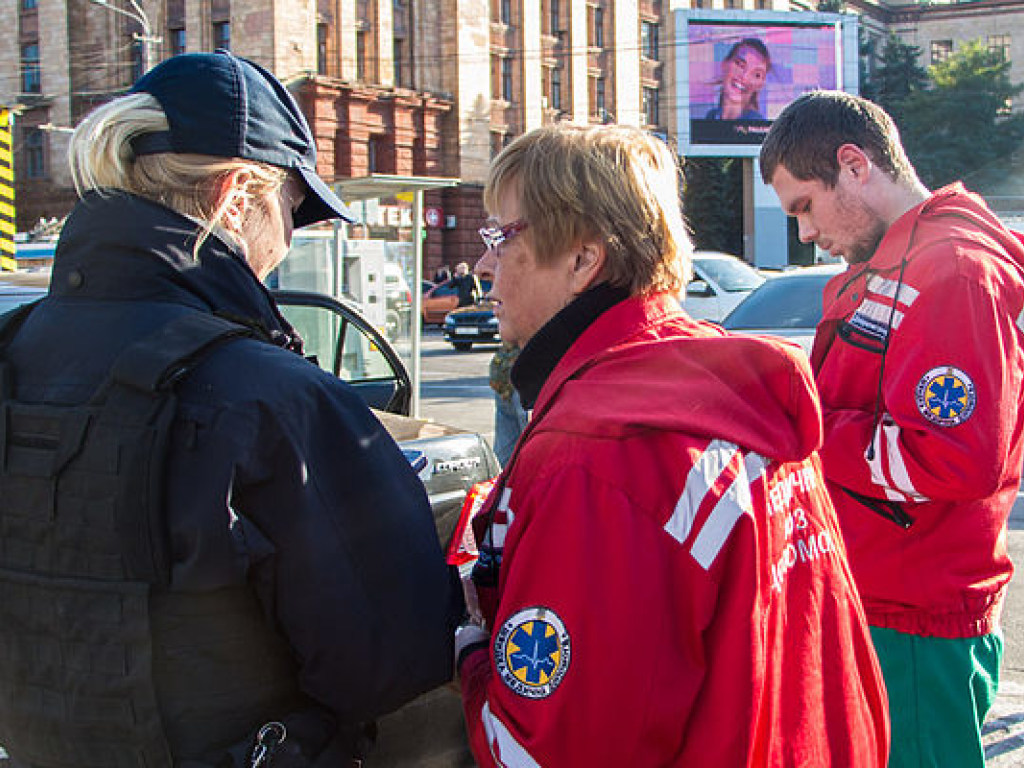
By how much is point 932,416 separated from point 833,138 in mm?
678

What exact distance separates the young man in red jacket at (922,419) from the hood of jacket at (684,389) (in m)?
→ 0.66

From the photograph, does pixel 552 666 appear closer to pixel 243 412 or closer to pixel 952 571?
pixel 243 412

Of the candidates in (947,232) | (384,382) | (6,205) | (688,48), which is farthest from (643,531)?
(688,48)

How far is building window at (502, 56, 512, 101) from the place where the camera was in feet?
144

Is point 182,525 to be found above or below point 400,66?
below

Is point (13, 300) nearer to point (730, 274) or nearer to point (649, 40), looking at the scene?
point (730, 274)

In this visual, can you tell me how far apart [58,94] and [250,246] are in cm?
4289

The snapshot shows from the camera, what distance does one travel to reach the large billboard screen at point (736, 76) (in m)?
51.4

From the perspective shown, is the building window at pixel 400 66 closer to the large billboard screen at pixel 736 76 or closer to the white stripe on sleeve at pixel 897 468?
the large billboard screen at pixel 736 76

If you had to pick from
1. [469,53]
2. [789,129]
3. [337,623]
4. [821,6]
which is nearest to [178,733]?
[337,623]

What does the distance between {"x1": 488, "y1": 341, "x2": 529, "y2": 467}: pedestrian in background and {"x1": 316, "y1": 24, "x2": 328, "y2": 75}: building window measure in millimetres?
34122

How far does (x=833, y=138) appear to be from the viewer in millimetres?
2346

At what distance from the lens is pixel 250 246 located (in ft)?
5.90

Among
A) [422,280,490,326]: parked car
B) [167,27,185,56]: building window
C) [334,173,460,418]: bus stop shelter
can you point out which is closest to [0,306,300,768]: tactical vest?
[334,173,460,418]: bus stop shelter
